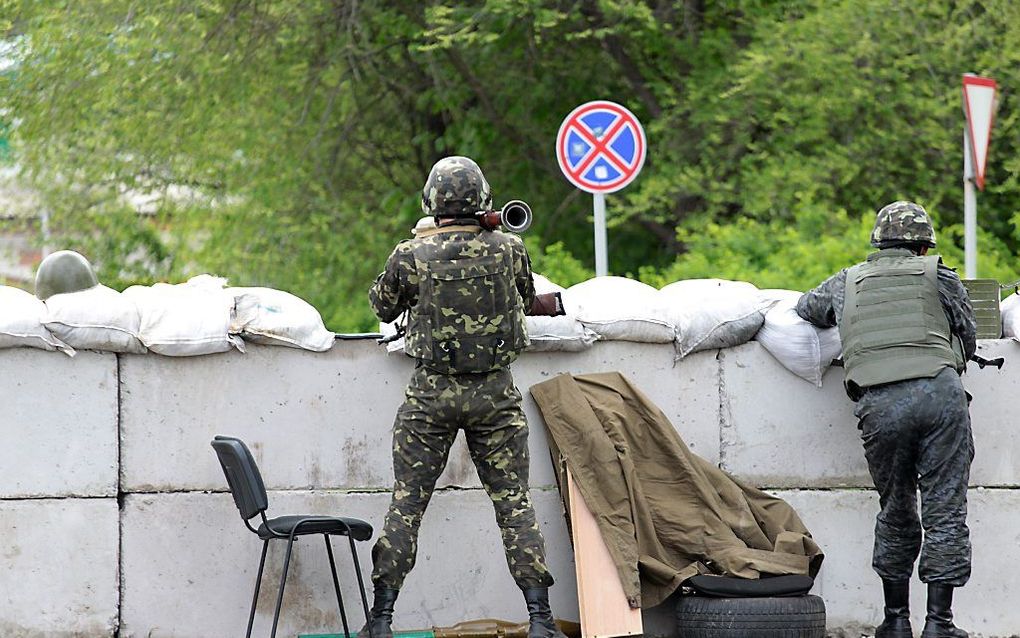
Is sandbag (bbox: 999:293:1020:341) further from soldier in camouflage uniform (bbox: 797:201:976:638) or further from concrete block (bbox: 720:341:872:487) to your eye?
concrete block (bbox: 720:341:872:487)

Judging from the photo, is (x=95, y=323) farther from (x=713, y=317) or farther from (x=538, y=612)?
(x=713, y=317)

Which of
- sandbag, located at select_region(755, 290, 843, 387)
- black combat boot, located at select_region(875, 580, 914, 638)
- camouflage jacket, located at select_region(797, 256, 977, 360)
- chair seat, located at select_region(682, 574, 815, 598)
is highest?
camouflage jacket, located at select_region(797, 256, 977, 360)

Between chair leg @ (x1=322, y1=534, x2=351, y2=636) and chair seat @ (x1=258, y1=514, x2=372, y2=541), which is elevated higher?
chair seat @ (x1=258, y1=514, x2=372, y2=541)

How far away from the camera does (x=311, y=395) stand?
639 centimetres

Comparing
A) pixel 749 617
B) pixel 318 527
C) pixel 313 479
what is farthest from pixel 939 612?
pixel 313 479

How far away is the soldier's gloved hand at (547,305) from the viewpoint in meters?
6.21

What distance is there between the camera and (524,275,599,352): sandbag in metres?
6.36

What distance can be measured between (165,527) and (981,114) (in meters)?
5.81

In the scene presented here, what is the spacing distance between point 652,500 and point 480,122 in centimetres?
863

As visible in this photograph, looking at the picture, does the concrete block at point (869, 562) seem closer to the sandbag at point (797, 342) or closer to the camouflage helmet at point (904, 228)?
the sandbag at point (797, 342)

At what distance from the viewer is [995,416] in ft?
21.7

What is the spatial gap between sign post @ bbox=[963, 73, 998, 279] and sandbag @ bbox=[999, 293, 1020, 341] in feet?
7.71

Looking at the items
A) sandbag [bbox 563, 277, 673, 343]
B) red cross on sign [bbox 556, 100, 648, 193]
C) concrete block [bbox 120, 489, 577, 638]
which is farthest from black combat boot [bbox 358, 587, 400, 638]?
red cross on sign [bbox 556, 100, 648, 193]

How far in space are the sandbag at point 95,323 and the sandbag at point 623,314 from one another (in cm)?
193
